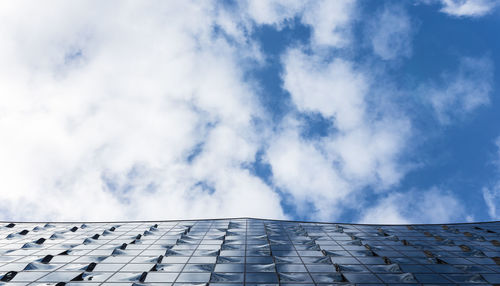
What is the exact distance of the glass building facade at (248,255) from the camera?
18172mm

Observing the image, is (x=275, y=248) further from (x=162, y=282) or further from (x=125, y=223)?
(x=125, y=223)

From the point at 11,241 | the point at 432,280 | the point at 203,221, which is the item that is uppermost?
the point at 203,221

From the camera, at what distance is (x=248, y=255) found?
73.4 ft

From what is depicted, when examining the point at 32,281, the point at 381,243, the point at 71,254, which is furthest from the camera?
the point at 381,243

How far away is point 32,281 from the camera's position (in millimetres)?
17562

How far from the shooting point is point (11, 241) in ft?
89.5

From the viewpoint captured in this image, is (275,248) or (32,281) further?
(275,248)

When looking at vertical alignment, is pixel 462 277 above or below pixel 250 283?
above

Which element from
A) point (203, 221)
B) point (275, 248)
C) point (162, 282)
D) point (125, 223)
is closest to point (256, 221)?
point (203, 221)

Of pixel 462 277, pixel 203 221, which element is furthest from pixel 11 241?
pixel 462 277

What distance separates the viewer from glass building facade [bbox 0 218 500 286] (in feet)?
59.6

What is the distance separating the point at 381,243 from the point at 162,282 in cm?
2071

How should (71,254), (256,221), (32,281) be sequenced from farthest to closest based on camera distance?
(256,221) → (71,254) → (32,281)

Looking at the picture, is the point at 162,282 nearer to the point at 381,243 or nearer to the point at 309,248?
the point at 309,248
